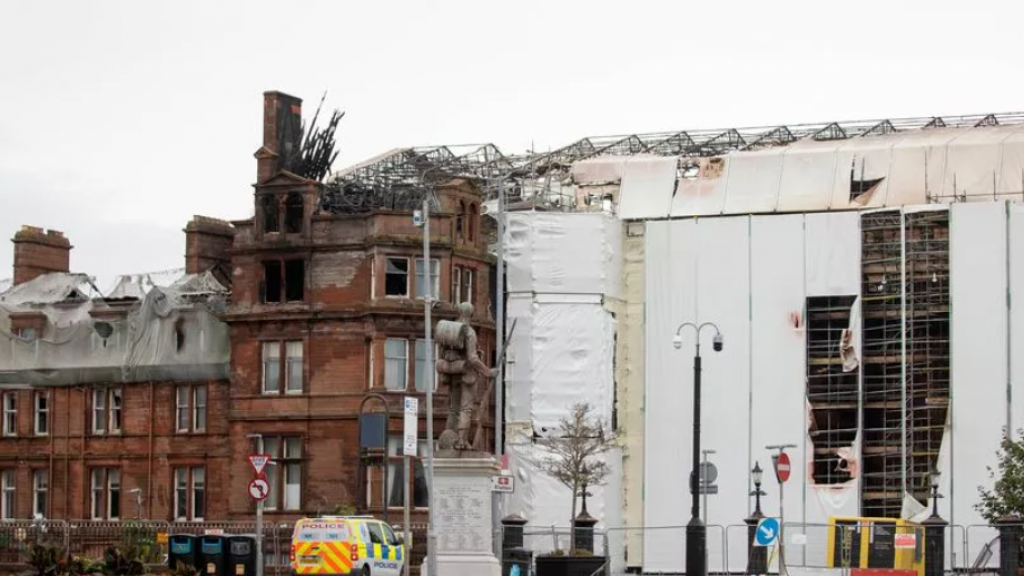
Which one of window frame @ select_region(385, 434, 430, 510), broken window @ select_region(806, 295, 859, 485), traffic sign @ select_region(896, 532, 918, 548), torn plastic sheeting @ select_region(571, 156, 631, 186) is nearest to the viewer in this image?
traffic sign @ select_region(896, 532, 918, 548)

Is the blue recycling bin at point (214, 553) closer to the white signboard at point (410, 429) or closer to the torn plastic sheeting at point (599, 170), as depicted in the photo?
the white signboard at point (410, 429)

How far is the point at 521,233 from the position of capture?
6838 centimetres

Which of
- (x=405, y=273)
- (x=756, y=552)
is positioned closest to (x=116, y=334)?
(x=405, y=273)

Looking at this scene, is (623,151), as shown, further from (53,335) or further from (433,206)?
(53,335)

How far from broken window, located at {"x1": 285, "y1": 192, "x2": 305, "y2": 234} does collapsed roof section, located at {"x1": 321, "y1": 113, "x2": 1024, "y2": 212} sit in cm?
197

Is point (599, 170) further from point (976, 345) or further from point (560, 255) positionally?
point (976, 345)

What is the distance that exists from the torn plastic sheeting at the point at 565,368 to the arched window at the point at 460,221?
17.1 feet

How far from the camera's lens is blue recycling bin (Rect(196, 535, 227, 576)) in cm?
4925

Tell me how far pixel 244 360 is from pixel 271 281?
2809 millimetres

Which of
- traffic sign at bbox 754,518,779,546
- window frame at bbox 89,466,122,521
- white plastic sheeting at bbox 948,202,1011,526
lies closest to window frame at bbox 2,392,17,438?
window frame at bbox 89,466,122,521

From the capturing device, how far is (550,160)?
250 feet

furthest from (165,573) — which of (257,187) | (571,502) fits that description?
(257,187)

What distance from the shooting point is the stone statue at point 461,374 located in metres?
41.4

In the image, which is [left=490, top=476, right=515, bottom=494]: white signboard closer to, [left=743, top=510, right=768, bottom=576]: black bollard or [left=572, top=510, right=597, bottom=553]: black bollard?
[left=572, top=510, right=597, bottom=553]: black bollard
